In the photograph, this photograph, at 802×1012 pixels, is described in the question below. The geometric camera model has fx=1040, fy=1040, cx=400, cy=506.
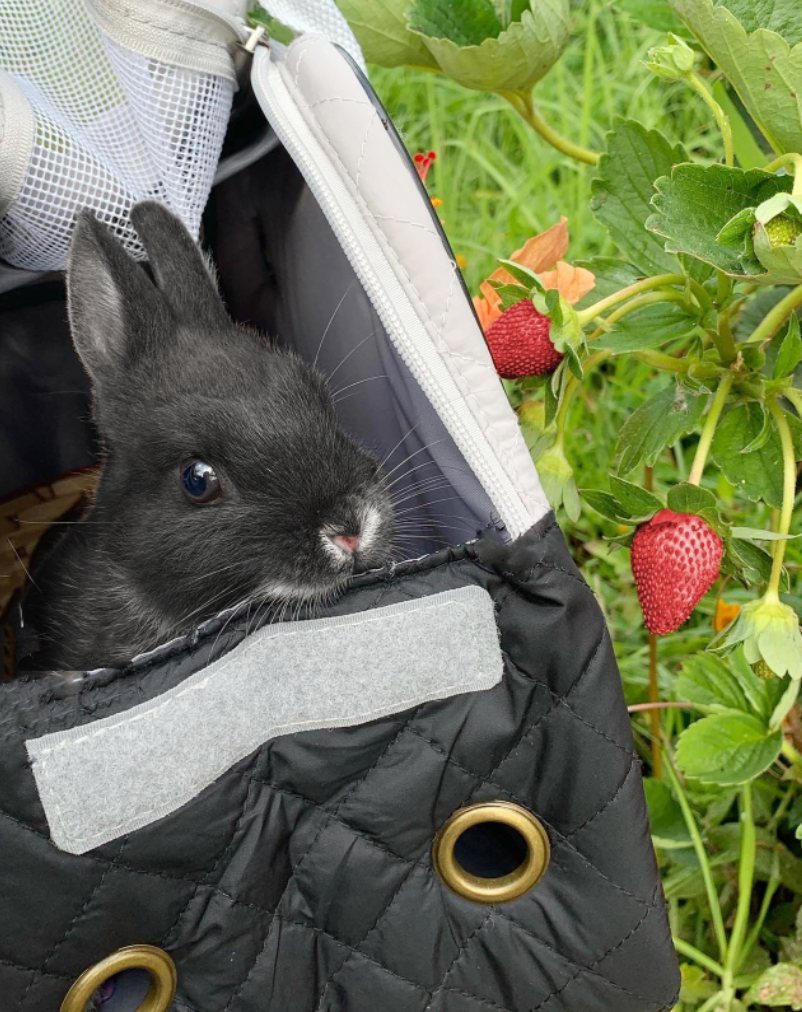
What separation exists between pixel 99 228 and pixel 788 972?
132 cm

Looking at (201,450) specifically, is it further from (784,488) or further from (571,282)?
(784,488)

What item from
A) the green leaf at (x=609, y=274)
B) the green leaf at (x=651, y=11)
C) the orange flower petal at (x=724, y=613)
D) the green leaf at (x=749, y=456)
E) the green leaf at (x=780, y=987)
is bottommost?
the green leaf at (x=780, y=987)

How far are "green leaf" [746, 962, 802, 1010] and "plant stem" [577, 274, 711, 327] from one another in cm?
87

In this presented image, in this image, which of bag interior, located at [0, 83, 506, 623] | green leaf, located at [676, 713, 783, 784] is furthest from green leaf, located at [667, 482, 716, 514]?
green leaf, located at [676, 713, 783, 784]

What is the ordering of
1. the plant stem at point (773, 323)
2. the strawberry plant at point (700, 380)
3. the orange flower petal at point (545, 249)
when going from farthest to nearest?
the orange flower petal at point (545, 249)
the plant stem at point (773, 323)
the strawberry plant at point (700, 380)

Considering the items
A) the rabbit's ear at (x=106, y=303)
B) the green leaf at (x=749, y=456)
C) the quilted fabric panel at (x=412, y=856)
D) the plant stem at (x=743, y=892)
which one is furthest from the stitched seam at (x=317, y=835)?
the rabbit's ear at (x=106, y=303)

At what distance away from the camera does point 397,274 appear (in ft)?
3.77

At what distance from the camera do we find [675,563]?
1096 mm

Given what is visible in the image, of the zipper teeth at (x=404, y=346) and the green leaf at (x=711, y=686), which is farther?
the green leaf at (x=711, y=686)

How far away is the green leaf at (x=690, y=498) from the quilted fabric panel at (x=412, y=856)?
14cm

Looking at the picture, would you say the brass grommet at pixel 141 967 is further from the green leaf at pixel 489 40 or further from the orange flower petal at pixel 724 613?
the green leaf at pixel 489 40

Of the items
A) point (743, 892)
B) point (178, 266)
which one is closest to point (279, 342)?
point (178, 266)

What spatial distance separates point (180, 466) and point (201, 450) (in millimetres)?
45

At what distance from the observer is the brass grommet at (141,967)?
1015 millimetres
